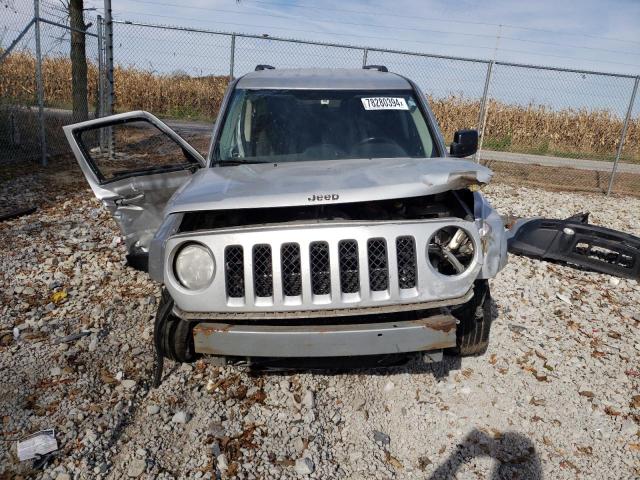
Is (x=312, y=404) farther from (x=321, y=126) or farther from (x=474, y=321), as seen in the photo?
(x=321, y=126)

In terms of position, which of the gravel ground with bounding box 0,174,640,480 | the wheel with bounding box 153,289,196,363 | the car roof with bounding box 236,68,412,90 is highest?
the car roof with bounding box 236,68,412,90

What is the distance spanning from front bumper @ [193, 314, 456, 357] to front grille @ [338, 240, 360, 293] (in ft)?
0.64

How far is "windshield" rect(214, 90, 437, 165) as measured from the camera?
378 centimetres

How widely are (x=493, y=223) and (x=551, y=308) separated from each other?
7.44ft

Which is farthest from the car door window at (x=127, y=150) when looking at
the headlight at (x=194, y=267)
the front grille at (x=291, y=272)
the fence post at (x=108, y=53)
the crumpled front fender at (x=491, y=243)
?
the crumpled front fender at (x=491, y=243)

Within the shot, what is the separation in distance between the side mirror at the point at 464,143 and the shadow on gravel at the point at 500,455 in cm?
213

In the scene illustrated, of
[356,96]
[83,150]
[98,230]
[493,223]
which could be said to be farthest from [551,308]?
[98,230]

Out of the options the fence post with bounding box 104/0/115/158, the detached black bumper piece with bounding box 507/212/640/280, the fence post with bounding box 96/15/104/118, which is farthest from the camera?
the fence post with bounding box 96/15/104/118

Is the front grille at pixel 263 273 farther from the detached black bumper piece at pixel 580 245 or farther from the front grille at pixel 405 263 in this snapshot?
the detached black bumper piece at pixel 580 245

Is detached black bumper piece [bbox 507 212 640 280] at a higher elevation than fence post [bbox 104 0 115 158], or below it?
below

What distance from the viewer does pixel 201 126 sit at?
58.2 ft

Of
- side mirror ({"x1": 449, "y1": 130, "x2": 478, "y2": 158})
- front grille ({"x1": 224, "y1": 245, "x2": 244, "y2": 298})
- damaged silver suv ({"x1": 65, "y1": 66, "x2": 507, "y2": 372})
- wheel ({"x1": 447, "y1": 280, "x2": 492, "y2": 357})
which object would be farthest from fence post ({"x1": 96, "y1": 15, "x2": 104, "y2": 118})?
wheel ({"x1": 447, "y1": 280, "x2": 492, "y2": 357})

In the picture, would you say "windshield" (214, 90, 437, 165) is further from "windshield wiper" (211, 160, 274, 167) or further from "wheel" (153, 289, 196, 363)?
"wheel" (153, 289, 196, 363)

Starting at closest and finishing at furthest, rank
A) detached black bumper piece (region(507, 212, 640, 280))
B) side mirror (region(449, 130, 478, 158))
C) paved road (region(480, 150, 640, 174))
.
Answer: side mirror (region(449, 130, 478, 158)) → detached black bumper piece (region(507, 212, 640, 280)) → paved road (region(480, 150, 640, 174))
